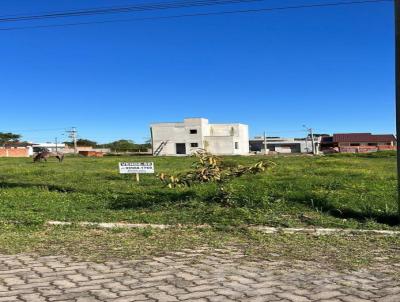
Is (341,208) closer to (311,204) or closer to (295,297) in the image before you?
(311,204)

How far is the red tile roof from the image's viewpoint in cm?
11351

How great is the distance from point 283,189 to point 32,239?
292 inches

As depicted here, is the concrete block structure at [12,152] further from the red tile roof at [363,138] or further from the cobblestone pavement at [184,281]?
the cobblestone pavement at [184,281]

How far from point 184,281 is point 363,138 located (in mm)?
114942

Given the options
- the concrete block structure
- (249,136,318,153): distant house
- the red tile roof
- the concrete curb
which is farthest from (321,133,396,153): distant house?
the concrete curb

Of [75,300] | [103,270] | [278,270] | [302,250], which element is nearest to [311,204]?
[302,250]

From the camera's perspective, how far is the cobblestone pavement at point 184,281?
5.12 meters

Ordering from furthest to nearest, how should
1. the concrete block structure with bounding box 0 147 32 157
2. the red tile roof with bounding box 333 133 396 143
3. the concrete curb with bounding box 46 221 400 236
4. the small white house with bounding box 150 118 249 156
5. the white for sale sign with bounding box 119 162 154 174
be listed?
the red tile roof with bounding box 333 133 396 143
the small white house with bounding box 150 118 249 156
the concrete block structure with bounding box 0 147 32 157
the white for sale sign with bounding box 119 162 154 174
the concrete curb with bounding box 46 221 400 236

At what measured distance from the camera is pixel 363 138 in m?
115

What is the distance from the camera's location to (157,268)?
6.26 meters

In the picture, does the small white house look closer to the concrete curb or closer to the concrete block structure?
the concrete block structure

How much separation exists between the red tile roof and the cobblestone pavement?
111 meters

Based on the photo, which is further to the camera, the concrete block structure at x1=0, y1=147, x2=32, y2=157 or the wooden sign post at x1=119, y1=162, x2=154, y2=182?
the concrete block structure at x1=0, y1=147, x2=32, y2=157

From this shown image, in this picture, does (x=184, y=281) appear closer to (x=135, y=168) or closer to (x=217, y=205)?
(x=217, y=205)
